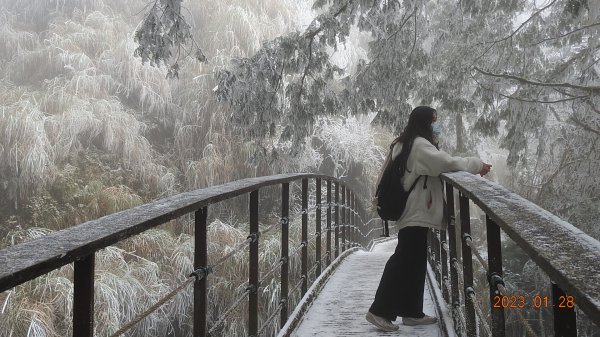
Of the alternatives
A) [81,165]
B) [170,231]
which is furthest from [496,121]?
[81,165]

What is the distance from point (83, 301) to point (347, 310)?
3316 millimetres

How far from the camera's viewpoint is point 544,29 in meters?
9.09

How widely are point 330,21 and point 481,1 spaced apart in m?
3.41

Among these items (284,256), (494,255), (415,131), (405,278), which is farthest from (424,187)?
(494,255)

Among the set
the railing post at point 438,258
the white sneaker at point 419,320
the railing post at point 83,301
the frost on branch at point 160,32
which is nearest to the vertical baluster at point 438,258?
the railing post at point 438,258

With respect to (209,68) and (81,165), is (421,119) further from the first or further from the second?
(209,68)

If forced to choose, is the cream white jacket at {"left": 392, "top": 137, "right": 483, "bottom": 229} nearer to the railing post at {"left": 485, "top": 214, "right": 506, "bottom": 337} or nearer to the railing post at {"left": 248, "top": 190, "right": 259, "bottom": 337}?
the railing post at {"left": 248, "top": 190, "right": 259, "bottom": 337}

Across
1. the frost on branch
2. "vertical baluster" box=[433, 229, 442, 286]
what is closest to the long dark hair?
"vertical baluster" box=[433, 229, 442, 286]

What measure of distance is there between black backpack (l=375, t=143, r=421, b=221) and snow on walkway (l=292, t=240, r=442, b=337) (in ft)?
2.69

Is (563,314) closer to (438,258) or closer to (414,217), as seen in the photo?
(414,217)

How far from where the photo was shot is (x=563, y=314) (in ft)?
3.84

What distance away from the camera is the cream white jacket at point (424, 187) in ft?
10.8

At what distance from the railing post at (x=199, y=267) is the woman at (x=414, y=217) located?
1.66 meters

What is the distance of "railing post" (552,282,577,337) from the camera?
114 centimetres
